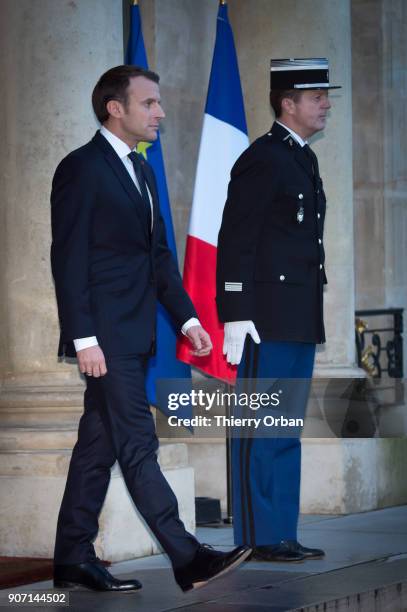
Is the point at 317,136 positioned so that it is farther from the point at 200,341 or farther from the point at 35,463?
the point at 200,341

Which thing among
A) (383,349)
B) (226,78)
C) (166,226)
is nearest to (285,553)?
(166,226)

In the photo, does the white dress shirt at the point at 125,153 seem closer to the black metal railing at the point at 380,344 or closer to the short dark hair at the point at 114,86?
the short dark hair at the point at 114,86

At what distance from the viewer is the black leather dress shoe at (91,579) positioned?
214 inches

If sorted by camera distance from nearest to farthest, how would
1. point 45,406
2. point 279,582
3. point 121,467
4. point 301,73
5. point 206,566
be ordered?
point 206,566
point 121,467
point 279,582
point 301,73
point 45,406

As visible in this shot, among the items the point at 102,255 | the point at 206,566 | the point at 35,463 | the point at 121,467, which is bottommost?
the point at 206,566

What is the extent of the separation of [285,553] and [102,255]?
166cm

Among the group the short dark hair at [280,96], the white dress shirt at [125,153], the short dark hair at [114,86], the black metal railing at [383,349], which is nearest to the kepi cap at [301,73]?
the short dark hair at [280,96]

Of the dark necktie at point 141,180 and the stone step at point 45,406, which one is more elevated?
the dark necktie at point 141,180

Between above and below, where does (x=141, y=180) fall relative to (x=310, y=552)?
above

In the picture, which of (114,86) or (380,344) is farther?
(380,344)

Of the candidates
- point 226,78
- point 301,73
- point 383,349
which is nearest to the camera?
point 301,73

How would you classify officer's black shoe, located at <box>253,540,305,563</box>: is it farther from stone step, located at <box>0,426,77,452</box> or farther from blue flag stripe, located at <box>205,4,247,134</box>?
blue flag stripe, located at <box>205,4,247,134</box>

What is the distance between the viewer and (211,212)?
7805 mm

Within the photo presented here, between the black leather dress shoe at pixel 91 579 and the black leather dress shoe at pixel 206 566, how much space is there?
0.34 m
